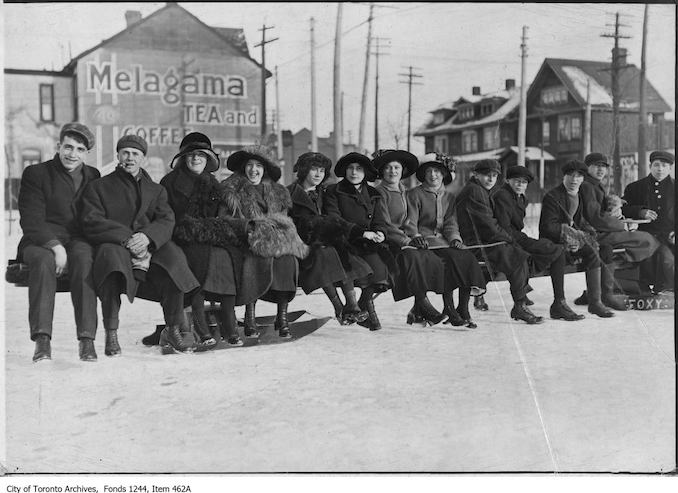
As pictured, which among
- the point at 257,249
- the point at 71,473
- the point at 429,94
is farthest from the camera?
the point at 429,94

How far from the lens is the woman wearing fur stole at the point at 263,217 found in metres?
4.42

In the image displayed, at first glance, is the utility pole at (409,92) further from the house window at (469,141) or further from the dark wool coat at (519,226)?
the dark wool coat at (519,226)

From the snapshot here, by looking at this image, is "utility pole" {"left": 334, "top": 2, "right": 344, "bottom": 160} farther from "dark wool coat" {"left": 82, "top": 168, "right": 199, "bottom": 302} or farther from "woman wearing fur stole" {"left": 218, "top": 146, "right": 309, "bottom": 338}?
"dark wool coat" {"left": 82, "top": 168, "right": 199, "bottom": 302}

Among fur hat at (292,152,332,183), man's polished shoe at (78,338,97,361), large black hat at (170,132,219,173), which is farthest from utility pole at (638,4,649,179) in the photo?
man's polished shoe at (78,338,97,361)

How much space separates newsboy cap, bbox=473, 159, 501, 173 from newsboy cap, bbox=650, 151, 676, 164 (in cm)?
102

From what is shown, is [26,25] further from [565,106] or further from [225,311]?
[565,106]

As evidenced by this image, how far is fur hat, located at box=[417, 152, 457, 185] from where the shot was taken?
189 inches

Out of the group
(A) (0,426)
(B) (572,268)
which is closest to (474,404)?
(B) (572,268)

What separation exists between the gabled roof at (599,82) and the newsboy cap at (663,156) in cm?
27

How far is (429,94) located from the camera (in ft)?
15.7

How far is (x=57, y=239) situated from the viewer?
421 centimetres

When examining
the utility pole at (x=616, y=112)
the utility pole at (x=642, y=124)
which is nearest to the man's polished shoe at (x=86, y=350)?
the utility pole at (x=616, y=112)

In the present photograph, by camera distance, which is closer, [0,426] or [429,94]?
[0,426]
